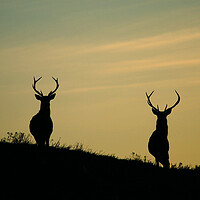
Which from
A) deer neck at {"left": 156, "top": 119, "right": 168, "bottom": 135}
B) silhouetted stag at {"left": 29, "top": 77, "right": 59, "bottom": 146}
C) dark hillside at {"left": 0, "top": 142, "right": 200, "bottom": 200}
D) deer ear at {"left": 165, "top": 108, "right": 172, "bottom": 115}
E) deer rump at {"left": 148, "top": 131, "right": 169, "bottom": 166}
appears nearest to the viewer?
dark hillside at {"left": 0, "top": 142, "right": 200, "bottom": 200}

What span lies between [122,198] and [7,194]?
2.80 metres

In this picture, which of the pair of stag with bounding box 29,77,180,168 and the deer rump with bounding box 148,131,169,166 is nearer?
the pair of stag with bounding box 29,77,180,168

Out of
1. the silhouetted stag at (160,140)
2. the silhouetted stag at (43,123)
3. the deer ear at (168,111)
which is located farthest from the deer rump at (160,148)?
the silhouetted stag at (43,123)

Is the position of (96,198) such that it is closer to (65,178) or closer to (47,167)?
(65,178)

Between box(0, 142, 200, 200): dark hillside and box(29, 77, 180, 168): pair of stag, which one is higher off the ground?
box(29, 77, 180, 168): pair of stag

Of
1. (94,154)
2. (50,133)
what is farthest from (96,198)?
(50,133)

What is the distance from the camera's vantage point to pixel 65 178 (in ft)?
40.9

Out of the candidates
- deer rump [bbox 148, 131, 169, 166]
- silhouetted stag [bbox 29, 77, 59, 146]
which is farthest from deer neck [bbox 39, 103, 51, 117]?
deer rump [bbox 148, 131, 169, 166]

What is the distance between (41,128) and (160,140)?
183 inches

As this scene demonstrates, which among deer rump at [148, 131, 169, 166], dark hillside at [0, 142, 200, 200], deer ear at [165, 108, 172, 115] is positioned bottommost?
dark hillside at [0, 142, 200, 200]

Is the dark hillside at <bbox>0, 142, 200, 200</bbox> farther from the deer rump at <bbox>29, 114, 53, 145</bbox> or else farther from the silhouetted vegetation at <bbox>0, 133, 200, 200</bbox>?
the deer rump at <bbox>29, 114, 53, 145</bbox>

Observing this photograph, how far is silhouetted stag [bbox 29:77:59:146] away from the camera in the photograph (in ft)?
57.8

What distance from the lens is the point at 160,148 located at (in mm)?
19516

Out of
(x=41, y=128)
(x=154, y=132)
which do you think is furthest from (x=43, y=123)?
(x=154, y=132)
